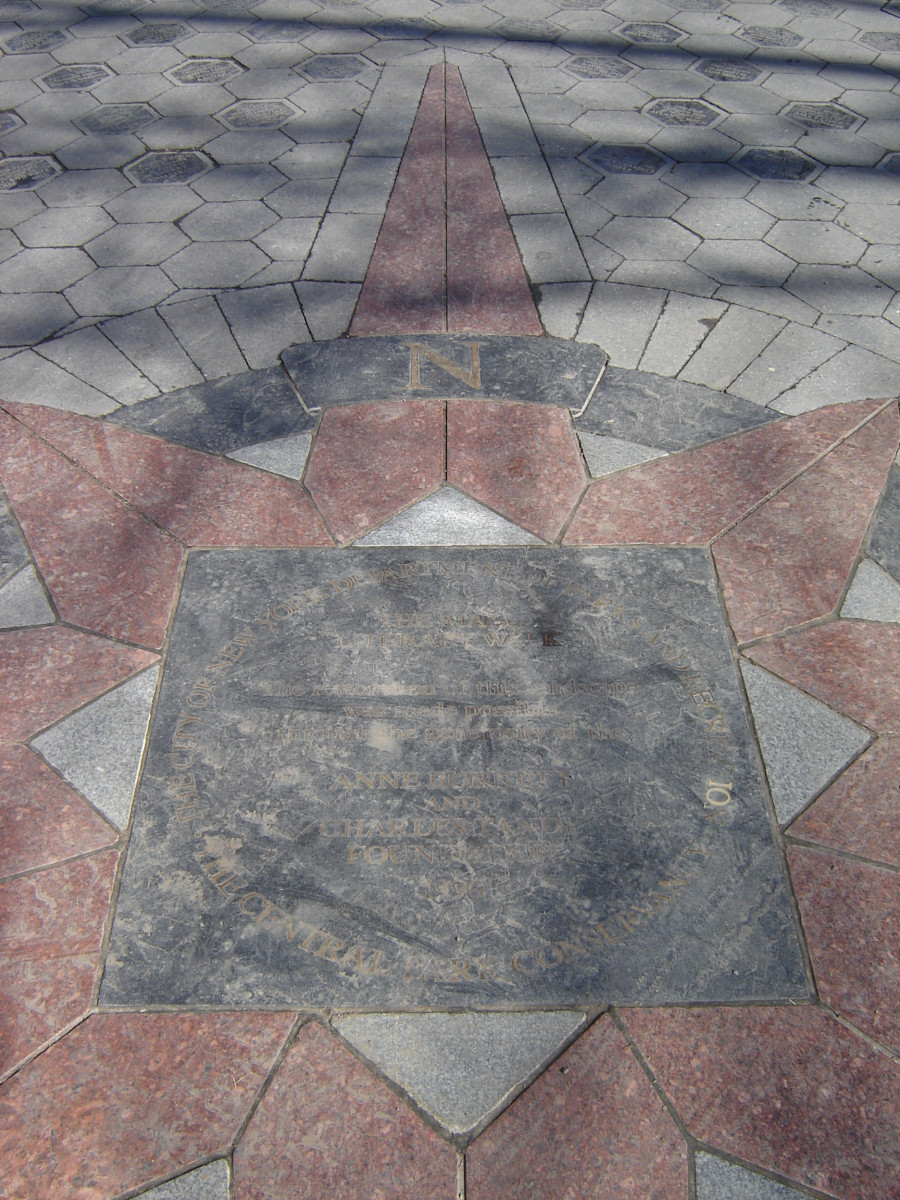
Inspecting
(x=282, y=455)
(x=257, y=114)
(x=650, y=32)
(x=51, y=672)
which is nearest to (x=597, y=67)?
(x=650, y=32)

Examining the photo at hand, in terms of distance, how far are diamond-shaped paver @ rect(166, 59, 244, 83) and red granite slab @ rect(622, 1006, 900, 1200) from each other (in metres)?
4.89

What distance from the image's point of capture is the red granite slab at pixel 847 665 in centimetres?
222

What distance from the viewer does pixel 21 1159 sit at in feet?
5.31

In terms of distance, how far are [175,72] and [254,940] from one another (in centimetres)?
468

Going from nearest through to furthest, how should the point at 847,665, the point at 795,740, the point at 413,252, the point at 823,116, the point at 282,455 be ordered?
the point at 795,740
the point at 847,665
the point at 282,455
the point at 413,252
the point at 823,116

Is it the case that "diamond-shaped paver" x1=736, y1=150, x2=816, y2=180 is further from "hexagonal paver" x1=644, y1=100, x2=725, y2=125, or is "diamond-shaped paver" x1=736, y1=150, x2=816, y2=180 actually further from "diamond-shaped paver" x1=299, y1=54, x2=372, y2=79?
"diamond-shaped paver" x1=299, y1=54, x2=372, y2=79

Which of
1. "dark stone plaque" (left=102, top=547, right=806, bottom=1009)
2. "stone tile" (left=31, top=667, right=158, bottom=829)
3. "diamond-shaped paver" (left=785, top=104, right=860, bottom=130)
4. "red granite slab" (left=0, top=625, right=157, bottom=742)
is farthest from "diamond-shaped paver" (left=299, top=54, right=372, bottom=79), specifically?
"stone tile" (left=31, top=667, right=158, bottom=829)

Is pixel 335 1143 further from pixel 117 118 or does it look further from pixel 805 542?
pixel 117 118

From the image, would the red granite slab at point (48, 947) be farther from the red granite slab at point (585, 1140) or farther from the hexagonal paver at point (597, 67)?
the hexagonal paver at point (597, 67)

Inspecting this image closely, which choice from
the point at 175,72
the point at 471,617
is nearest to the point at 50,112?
the point at 175,72

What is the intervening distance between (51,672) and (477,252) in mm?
2347

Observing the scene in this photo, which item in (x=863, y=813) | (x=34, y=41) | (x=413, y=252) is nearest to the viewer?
(x=863, y=813)

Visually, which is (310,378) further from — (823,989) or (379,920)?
(823,989)

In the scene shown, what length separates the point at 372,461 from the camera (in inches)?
111
